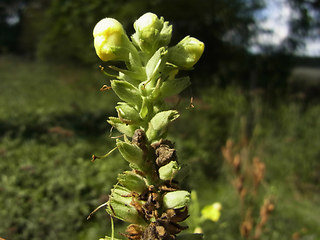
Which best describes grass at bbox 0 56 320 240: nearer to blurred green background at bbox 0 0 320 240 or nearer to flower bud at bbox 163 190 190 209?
blurred green background at bbox 0 0 320 240

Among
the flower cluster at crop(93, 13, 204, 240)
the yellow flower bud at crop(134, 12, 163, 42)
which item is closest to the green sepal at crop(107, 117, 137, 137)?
the flower cluster at crop(93, 13, 204, 240)

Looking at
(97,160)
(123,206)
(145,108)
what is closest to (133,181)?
(123,206)

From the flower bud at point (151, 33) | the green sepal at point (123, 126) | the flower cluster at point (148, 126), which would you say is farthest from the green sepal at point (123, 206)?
the flower bud at point (151, 33)

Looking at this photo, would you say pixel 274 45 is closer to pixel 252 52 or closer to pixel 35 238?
pixel 252 52

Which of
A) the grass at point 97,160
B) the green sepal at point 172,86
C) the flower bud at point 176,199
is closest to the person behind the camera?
the flower bud at point 176,199

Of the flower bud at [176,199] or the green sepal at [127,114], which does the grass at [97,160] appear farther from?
the flower bud at [176,199]

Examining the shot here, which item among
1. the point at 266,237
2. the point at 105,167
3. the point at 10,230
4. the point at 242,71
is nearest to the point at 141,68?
the point at 10,230
